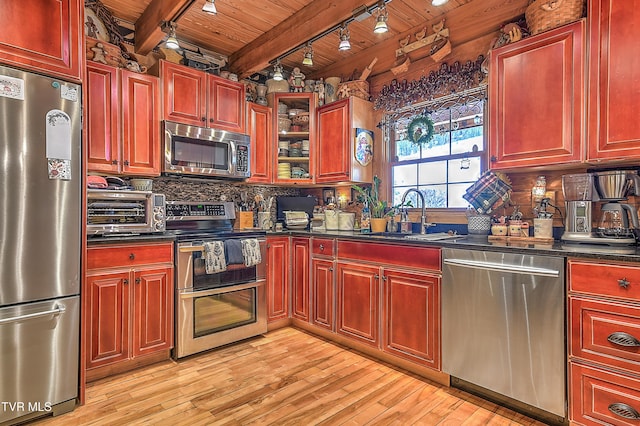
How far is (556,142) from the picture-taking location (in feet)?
6.86

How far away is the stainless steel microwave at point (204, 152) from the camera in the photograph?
9.57 ft

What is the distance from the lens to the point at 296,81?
3.80 meters

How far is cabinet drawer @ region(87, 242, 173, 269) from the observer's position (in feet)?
7.32

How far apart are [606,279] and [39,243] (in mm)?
2942

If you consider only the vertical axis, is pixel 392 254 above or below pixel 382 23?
below

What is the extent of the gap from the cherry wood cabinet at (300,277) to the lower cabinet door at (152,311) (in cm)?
116

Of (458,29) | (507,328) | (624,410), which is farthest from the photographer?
(458,29)

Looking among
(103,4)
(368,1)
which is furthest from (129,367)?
(368,1)

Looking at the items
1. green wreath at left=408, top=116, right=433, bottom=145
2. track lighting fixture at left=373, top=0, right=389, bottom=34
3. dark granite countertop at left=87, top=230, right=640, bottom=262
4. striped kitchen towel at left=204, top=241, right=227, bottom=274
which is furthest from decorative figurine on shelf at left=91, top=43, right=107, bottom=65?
green wreath at left=408, top=116, right=433, bottom=145

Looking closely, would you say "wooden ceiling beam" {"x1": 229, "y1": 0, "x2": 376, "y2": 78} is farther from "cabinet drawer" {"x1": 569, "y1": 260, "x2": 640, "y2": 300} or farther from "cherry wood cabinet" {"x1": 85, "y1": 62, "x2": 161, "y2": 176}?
"cabinet drawer" {"x1": 569, "y1": 260, "x2": 640, "y2": 300}

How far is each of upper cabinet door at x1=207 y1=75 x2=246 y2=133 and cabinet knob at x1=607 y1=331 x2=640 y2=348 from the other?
3.17 m

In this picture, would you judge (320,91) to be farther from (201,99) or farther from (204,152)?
(204,152)

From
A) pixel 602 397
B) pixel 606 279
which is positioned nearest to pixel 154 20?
pixel 606 279

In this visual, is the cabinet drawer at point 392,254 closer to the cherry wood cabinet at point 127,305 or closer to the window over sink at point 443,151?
the window over sink at point 443,151
